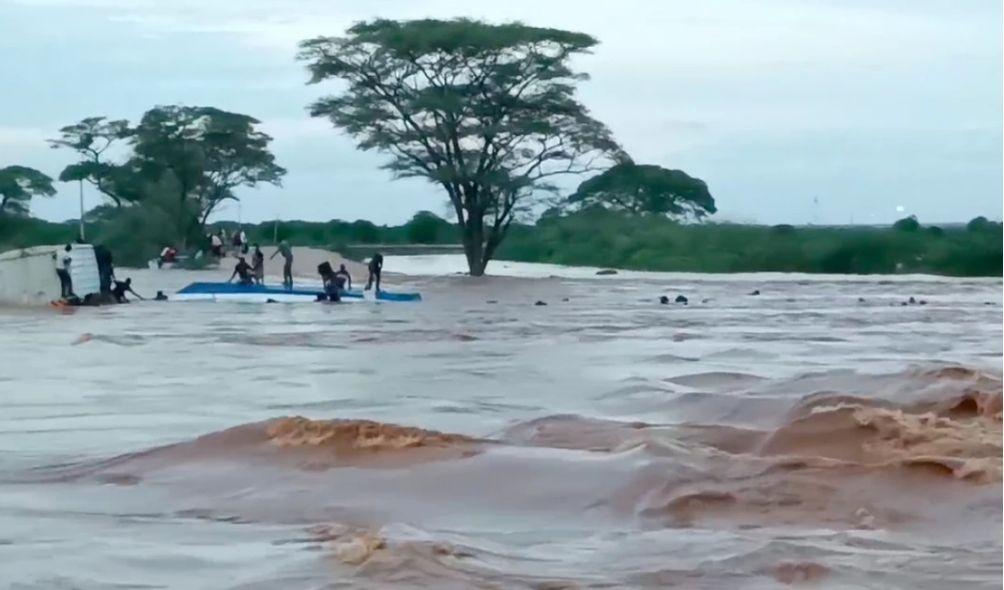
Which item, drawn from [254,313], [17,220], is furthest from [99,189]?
[254,313]

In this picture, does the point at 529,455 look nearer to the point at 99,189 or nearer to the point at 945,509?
the point at 945,509

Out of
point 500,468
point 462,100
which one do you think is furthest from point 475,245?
point 500,468

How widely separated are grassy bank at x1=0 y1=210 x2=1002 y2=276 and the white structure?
2323 centimetres

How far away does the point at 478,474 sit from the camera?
8617 mm

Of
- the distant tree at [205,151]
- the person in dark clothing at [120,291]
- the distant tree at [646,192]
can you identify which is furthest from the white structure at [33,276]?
the distant tree at [205,151]

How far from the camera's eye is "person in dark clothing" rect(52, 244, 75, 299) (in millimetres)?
28938

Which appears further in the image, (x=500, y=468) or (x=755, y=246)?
(x=755, y=246)

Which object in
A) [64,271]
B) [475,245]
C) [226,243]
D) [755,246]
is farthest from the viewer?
[755,246]

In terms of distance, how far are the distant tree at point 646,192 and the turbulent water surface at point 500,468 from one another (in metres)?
32.2

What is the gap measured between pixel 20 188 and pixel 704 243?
2228cm

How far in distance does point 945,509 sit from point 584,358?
965cm

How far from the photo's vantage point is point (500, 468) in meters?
8.74

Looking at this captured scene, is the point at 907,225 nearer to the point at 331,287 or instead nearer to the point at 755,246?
the point at 755,246

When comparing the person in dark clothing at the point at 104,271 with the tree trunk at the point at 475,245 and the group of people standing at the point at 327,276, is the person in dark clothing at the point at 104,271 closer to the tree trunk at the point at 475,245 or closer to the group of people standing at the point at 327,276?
the group of people standing at the point at 327,276
